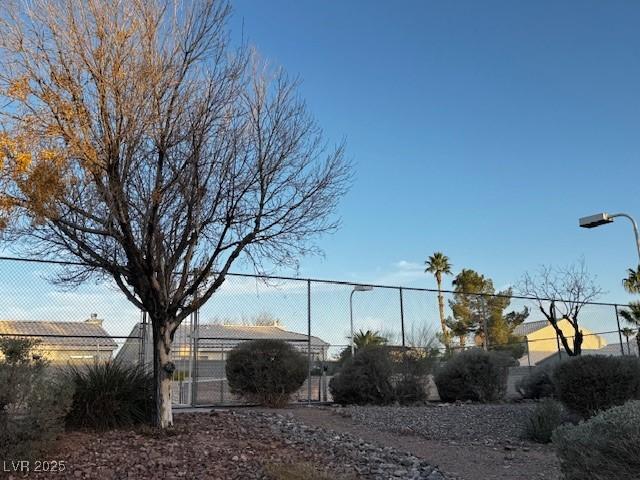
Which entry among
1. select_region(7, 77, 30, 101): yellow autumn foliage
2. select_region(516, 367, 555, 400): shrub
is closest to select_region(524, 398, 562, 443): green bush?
select_region(516, 367, 555, 400): shrub

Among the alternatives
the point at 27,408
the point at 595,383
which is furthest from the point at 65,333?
the point at 595,383

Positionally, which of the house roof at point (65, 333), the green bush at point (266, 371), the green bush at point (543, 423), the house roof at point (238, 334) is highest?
the house roof at point (238, 334)

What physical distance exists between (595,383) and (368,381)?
17.0 ft

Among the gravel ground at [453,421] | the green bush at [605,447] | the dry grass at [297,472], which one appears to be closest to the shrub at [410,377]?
the gravel ground at [453,421]

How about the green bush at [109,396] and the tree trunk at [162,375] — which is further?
the tree trunk at [162,375]

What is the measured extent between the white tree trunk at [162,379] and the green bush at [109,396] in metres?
0.53

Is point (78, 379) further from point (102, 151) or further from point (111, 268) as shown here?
point (102, 151)

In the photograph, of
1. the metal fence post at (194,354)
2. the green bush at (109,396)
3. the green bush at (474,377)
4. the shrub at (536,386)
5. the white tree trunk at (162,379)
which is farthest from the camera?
the shrub at (536,386)

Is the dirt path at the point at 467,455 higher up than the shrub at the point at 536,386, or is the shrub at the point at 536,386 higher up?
the shrub at the point at 536,386

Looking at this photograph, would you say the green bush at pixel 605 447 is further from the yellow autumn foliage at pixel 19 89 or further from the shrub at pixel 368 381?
the shrub at pixel 368 381

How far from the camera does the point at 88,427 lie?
926 cm

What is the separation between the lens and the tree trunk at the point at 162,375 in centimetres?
943

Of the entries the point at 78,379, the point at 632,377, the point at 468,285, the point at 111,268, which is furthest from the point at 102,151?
the point at 468,285

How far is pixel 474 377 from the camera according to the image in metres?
16.7
